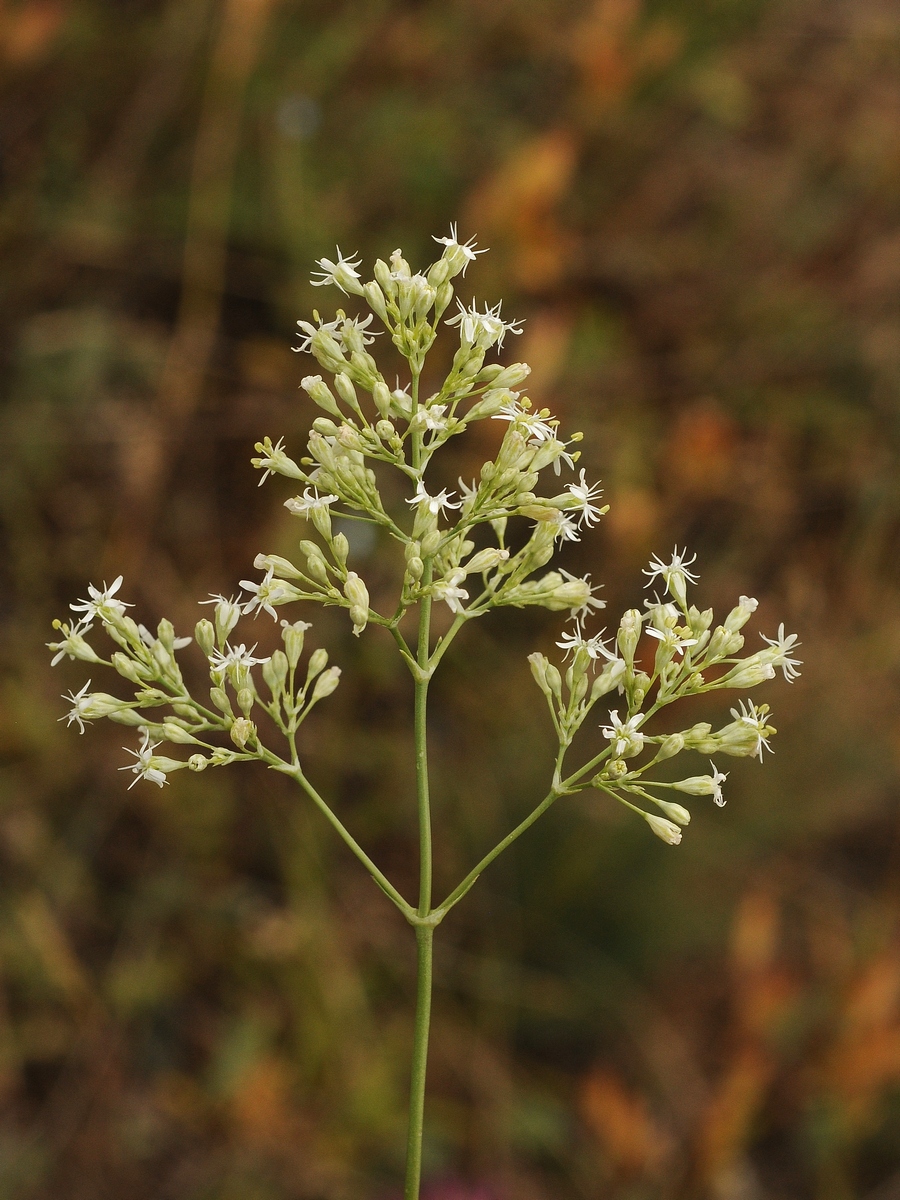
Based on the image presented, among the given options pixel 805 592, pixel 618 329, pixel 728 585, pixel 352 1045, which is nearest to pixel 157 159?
pixel 618 329

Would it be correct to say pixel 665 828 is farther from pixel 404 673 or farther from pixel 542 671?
pixel 404 673

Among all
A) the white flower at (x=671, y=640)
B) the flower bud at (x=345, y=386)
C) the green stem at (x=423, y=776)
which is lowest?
the green stem at (x=423, y=776)

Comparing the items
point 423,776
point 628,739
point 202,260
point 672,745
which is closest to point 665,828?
point 672,745

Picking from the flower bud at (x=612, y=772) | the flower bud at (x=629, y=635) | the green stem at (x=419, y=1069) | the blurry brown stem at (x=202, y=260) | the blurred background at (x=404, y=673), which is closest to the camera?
the green stem at (x=419, y=1069)

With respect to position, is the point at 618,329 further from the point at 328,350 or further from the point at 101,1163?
the point at 101,1163

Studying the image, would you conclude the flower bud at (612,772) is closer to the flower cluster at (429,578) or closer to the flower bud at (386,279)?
the flower cluster at (429,578)

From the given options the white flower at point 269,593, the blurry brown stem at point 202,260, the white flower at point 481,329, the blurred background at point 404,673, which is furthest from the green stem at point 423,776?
the blurry brown stem at point 202,260

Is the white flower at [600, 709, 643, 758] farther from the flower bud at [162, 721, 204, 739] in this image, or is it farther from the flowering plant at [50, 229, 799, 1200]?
the flower bud at [162, 721, 204, 739]

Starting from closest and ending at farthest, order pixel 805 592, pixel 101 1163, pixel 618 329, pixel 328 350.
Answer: pixel 328 350
pixel 101 1163
pixel 805 592
pixel 618 329
